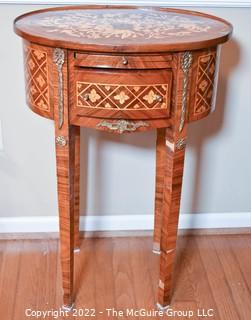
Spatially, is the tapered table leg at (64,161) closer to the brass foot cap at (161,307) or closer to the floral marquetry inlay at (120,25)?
the floral marquetry inlay at (120,25)

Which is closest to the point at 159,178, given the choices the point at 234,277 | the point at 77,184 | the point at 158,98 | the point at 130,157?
the point at 130,157

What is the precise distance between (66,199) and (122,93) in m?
0.36

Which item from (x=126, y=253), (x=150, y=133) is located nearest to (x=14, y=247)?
(x=126, y=253)

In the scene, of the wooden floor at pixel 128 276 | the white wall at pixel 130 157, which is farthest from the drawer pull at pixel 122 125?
the wooden floor at pixel 128 276

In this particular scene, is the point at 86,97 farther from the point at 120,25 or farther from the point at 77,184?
the point at 77,184

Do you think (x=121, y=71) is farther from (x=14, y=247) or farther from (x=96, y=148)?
(x=14, y=247)

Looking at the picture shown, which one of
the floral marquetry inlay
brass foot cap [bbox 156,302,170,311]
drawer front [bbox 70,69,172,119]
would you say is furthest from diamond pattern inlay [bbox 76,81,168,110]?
brass foot cap [bbox 156,302,170,311]

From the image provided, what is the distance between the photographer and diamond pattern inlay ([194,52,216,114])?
47.1 inches

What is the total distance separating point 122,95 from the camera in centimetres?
116

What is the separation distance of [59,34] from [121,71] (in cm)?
18

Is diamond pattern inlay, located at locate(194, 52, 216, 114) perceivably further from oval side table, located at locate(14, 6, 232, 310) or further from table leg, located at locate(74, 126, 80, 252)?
table leg, located at locate(74, 126, 80, 252)

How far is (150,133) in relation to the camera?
1.71m

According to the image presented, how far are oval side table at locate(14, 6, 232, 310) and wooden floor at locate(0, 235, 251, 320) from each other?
31 cm

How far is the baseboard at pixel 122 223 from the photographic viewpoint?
1826mm
